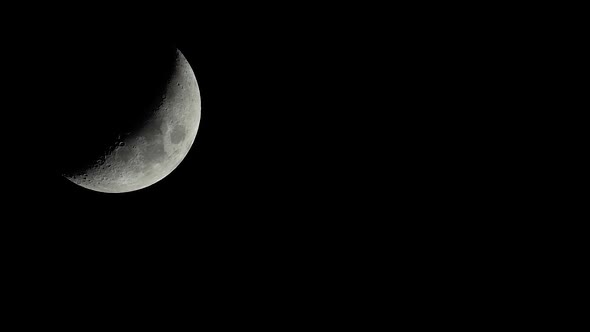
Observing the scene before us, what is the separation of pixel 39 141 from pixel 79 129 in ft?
1.01

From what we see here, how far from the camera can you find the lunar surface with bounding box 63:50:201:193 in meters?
2.75

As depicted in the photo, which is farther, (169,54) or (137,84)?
(169,54)

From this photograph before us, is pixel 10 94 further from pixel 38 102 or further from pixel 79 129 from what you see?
pixel 79 129

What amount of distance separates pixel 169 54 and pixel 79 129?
795 mm

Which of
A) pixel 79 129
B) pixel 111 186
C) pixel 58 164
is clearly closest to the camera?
pixel 79 129

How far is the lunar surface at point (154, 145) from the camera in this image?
2.75 meters

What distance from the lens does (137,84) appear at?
2.55 metres

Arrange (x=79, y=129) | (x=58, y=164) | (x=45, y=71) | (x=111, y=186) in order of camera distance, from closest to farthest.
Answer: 1. (x=45, y=71)
2. (x=79, y=129)
3. (x=58, y=164)
4. (x=111, y=186)

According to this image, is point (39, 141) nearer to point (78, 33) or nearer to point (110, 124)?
point (110, 124)

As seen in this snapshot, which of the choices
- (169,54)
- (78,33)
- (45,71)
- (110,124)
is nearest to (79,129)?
(110,124)

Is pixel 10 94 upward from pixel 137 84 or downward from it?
upward

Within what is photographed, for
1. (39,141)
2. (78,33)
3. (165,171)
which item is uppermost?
(78,33)

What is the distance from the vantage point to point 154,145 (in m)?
2.83

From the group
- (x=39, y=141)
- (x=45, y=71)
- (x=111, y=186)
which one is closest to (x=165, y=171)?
(x=111, y=186)
